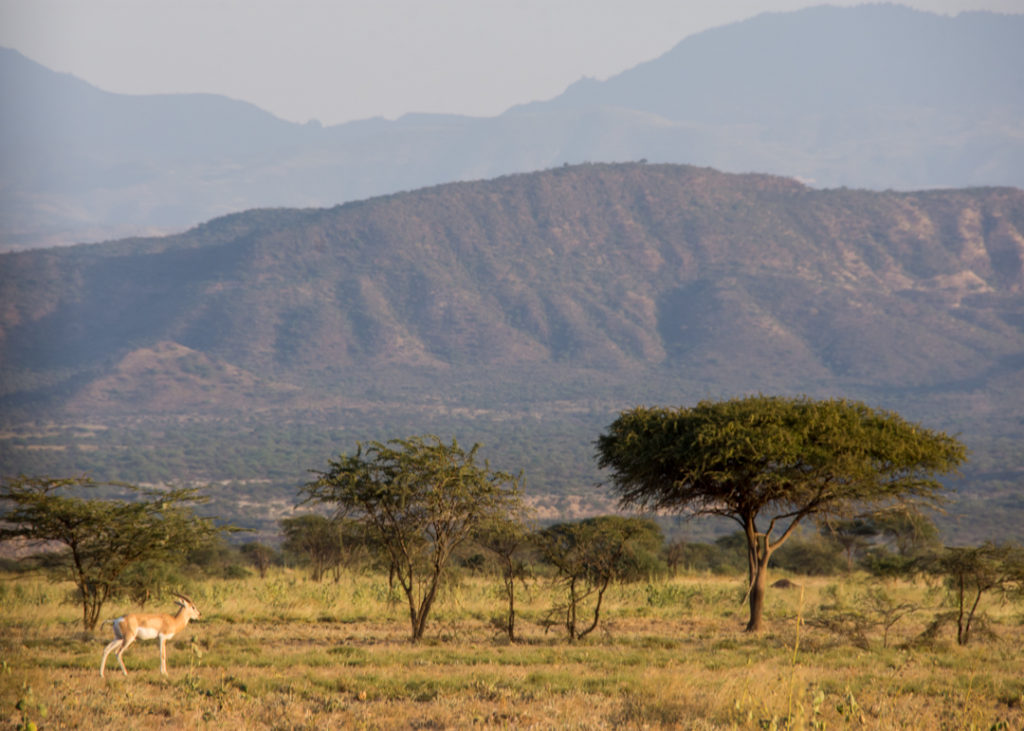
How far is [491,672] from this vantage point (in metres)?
14.8

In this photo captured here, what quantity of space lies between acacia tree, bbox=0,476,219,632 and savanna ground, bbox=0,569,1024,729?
1.28 m

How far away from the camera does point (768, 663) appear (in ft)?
51.6

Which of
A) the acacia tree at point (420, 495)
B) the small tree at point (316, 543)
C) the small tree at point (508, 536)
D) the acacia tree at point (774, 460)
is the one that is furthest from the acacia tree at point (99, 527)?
the small tree at point (316, 543)

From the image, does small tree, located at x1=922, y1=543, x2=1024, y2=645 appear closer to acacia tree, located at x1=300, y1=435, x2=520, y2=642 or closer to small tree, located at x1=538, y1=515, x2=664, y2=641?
small tree, located at x1=538, y1=515, x2=664, y2=641

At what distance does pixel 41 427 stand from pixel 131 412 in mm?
24499

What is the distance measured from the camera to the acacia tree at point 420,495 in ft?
63.3

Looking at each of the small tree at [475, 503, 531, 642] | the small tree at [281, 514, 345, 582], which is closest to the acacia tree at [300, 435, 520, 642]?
the small tree at [475, 503, 531, 642]

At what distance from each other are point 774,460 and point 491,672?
8.72 meters

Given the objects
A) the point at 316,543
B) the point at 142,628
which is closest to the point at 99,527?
the point at 142,628

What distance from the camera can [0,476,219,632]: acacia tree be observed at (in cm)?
1919

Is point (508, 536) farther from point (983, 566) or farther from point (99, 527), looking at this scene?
point (983, 566)

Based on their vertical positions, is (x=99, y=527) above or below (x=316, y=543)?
above

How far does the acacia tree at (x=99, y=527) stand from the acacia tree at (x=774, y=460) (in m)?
9.75

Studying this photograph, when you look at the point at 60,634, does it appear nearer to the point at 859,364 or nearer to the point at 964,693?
the point at 964,693
